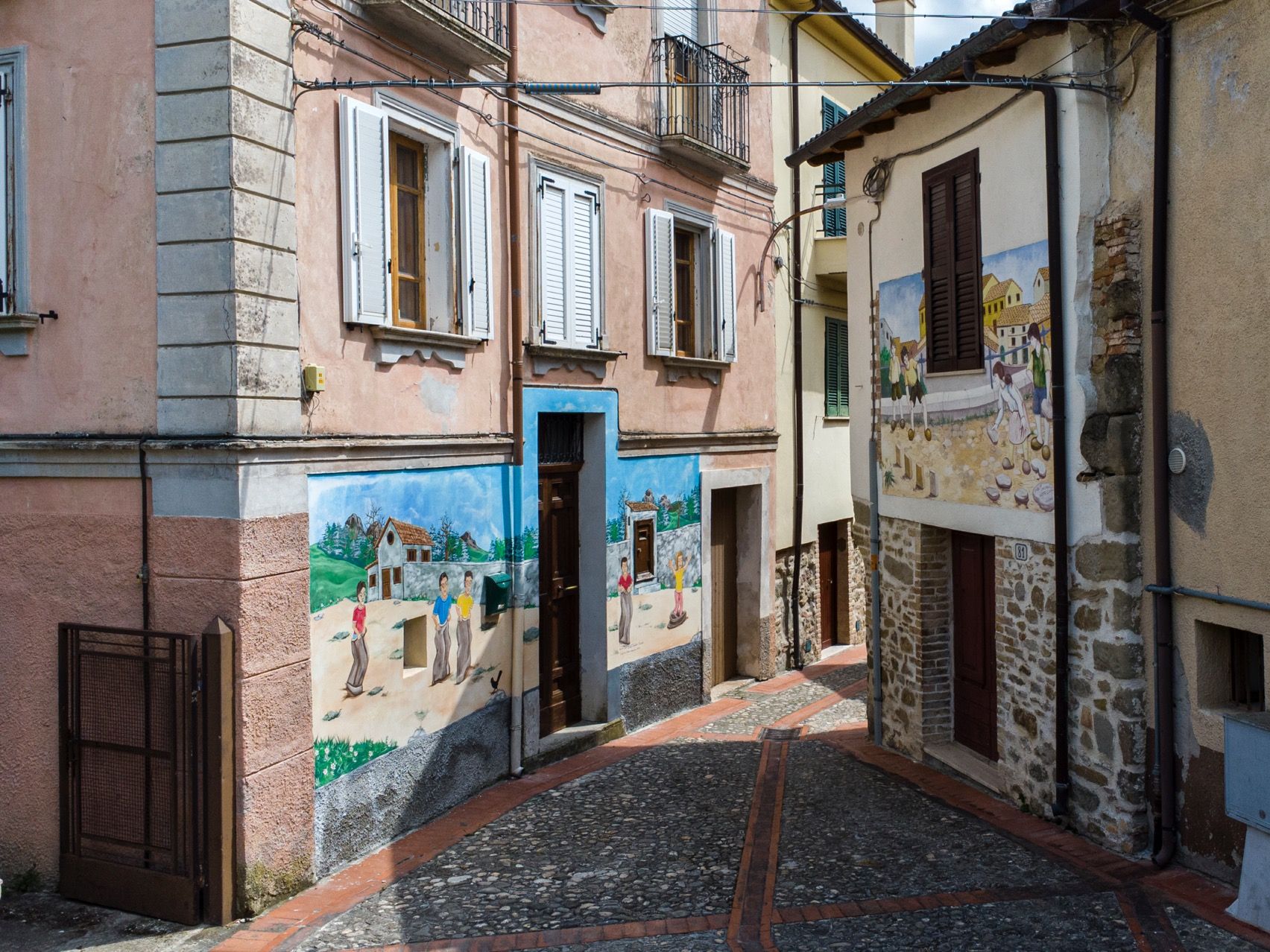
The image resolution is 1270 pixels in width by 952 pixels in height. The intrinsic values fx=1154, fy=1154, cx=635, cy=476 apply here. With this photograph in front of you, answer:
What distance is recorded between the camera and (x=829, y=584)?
17688 mm

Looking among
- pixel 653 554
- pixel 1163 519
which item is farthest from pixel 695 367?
pixel 1163 519

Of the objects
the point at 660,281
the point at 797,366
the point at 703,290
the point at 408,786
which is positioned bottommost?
the point at 408,786

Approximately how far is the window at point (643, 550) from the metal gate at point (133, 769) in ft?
19.0

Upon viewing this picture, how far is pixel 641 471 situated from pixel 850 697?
13.7 ft

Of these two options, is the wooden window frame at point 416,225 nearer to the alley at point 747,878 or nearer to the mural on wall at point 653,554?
the mural on wall at point 653,554

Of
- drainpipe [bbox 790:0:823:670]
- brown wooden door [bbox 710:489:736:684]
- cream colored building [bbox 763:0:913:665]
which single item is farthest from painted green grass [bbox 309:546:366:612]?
drainpipe [bbox 790:0:823:670]

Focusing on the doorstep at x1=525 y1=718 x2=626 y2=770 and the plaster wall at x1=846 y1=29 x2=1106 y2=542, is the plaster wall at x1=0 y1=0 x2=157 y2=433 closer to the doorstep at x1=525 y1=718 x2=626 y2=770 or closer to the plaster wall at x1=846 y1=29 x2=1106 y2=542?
the doorstep at x1=525 y1=718 x2=626 y2=770

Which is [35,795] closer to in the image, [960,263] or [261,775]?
[261,775]

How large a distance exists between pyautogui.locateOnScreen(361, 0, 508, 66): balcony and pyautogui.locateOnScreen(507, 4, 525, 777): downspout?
0.43 meters

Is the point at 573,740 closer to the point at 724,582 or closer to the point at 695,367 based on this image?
the point at 724,582

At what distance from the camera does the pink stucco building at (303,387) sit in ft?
23.6

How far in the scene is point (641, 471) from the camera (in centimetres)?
1233

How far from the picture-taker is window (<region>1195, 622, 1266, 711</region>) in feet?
23.6

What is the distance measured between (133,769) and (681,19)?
10.1m
